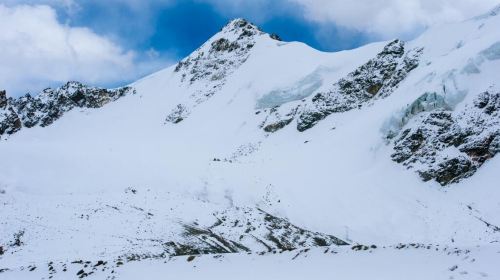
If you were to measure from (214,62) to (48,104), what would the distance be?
32.5 meters

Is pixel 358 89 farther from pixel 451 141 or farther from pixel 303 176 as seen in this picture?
pixel 303 176

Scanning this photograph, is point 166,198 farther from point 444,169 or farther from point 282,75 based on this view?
point 282,75

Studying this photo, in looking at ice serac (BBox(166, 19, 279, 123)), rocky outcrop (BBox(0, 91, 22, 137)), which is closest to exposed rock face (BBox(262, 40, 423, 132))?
ice serac (BBox(166, 19, 279, 123))

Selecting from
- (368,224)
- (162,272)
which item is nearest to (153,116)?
(368,224)

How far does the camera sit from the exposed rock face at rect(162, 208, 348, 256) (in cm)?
2408

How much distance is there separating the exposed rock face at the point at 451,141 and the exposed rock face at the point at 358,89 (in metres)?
15.2

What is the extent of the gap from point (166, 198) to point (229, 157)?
1148 inches

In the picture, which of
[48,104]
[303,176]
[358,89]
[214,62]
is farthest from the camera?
[214,62]

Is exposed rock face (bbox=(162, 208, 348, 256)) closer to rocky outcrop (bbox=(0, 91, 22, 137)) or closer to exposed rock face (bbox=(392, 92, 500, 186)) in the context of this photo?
exposed rock face (bbox=(392, 92, 500, 186))

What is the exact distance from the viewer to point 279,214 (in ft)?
105

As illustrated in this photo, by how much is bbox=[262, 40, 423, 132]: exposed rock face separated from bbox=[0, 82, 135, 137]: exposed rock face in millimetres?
45499

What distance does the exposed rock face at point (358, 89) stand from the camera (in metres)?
59.5

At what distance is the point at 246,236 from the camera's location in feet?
87.0

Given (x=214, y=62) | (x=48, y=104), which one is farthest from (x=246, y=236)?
(x=48, y=104)
